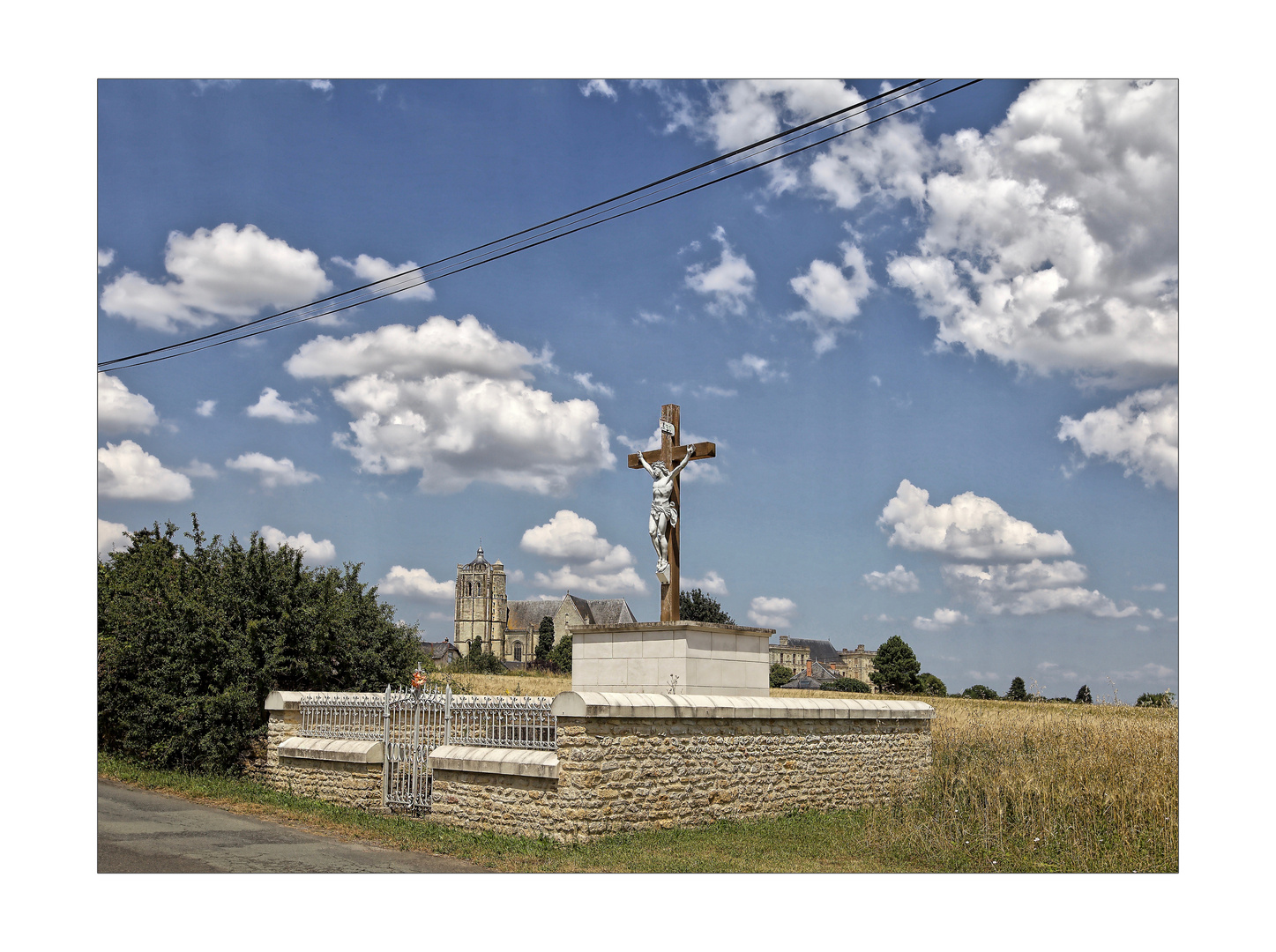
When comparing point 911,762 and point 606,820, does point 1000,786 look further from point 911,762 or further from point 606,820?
point 606,820

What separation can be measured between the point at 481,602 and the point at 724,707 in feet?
359

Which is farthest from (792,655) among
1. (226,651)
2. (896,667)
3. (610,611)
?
(226,651)

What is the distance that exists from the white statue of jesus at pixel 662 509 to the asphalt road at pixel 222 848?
197 inches

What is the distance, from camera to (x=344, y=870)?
31.3 ft

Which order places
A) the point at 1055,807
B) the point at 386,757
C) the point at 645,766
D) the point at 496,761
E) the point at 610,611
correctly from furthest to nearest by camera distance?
the point at 610,611 → the point at 386,757 → the point at 1055,807 → the point at 496,761 → the point at 645,766

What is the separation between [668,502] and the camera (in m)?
13.5

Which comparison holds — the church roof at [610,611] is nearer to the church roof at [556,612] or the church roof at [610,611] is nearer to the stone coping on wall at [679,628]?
the church roof at [556,612]

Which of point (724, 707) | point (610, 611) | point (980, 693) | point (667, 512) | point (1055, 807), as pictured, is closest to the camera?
point (724, 707)

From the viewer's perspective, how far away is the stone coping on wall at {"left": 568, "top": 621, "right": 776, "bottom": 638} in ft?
41.5

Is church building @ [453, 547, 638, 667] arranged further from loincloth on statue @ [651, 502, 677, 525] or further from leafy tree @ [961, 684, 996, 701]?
loincloth on statue @ [651, 502, 677, 525]

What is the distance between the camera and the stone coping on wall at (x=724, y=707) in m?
10.4

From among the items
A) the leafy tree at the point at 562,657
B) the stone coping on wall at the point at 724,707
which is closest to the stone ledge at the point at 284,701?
the stone coping on wall at the point at 724,707

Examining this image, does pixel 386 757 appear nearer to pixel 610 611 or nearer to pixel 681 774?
pixel 681 774

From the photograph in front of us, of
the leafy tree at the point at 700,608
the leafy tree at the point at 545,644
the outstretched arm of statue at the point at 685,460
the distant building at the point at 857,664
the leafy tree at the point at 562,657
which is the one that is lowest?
the distant building at the point at 857,664
